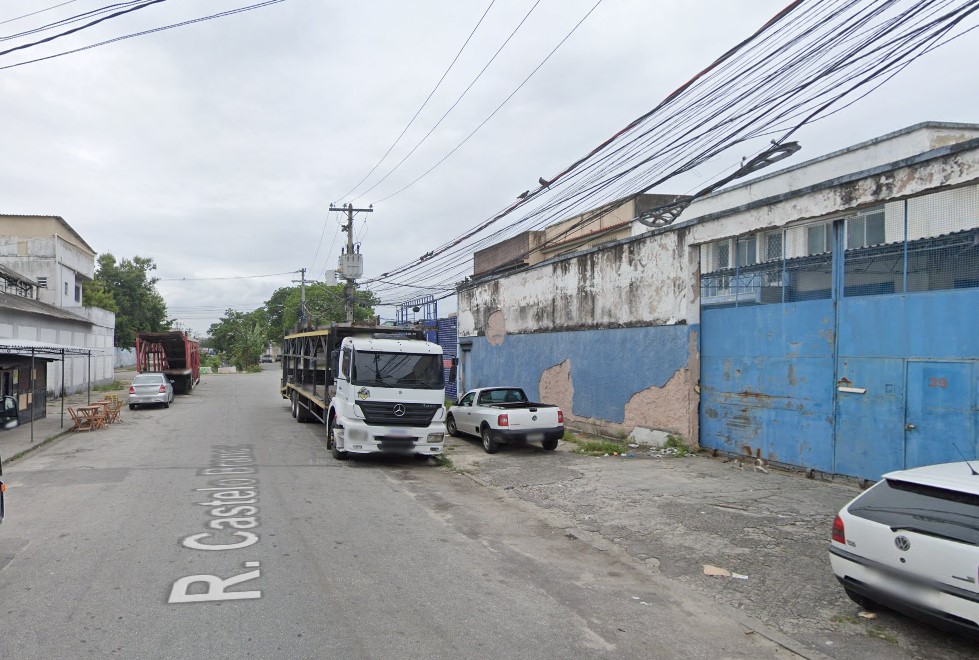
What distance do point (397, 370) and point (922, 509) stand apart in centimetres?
991

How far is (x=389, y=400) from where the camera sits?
515 inches

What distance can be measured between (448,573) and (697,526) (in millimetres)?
3606

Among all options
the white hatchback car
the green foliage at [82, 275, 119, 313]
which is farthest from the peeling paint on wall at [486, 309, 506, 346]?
the green foliage at [82, 275, 119, 313]

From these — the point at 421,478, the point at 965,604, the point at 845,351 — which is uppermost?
the point at 845,351

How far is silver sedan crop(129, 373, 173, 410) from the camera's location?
26297mm

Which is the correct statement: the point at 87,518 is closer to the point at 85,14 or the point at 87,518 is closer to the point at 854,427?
the point at 85,14

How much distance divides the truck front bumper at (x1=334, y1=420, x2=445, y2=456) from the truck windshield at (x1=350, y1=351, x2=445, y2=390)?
831mm

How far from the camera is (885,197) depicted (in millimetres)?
10156

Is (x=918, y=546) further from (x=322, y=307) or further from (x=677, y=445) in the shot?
(x=322, y=307)

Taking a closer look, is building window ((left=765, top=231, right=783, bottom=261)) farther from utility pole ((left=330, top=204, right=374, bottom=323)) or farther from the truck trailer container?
utility pole ((left=330, top=204, right=374, bottom=323))

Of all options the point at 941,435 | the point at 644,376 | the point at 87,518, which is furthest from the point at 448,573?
the point at 644,376

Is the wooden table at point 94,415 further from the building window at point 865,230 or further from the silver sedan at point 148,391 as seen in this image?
the building window at point 865,230

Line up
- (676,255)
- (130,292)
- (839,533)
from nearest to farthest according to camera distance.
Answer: (839,533) < (676,255) < (130,292)

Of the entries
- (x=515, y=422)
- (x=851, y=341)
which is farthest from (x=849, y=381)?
(x=515, y=422)
